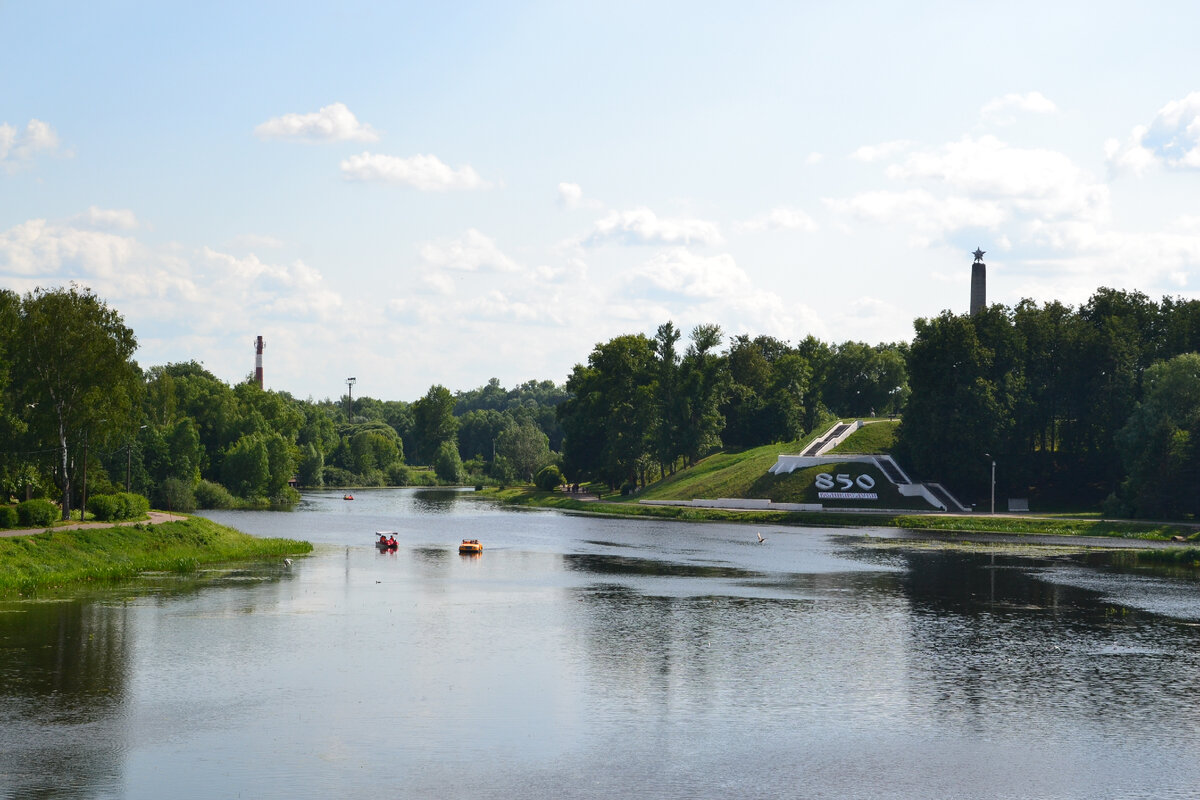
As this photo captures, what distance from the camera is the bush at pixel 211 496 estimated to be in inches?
5148

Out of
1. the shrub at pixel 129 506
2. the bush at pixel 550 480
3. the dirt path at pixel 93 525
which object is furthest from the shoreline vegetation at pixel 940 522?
the shrub at pixel 129 506

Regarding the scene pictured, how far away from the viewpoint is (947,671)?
3994 cm

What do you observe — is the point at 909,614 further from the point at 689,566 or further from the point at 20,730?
the point at 20,730

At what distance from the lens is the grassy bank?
55688 mm

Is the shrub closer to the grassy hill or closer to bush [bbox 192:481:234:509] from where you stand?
bush [bbox 192:481:234:509]

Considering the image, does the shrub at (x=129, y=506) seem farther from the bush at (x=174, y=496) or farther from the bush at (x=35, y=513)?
the bush at (x=174, y=496)

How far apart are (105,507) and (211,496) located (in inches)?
2460

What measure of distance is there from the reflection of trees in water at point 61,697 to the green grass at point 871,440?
10044 centimetres

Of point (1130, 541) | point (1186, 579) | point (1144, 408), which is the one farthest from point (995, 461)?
point (1186, 579)

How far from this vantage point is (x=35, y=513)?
63.0 metres

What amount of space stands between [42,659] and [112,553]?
2703 centimetres

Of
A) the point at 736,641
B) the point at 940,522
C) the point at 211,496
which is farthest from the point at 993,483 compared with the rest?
the point at 211,496

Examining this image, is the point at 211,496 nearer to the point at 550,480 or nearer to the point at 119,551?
the point at 550,480

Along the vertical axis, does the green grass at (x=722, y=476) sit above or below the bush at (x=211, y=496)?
above
